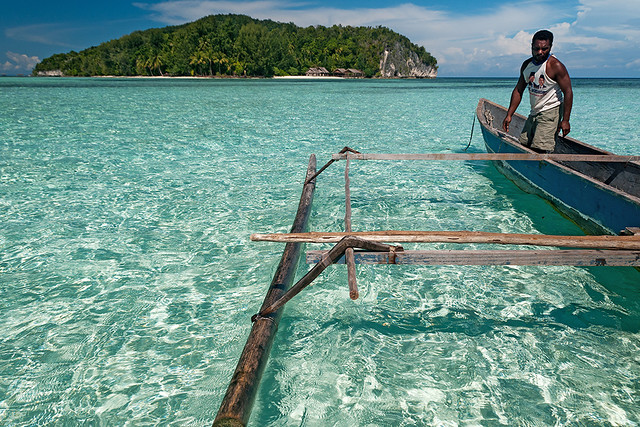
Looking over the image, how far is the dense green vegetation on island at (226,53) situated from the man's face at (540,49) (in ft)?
376

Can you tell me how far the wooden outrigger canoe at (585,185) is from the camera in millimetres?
4418

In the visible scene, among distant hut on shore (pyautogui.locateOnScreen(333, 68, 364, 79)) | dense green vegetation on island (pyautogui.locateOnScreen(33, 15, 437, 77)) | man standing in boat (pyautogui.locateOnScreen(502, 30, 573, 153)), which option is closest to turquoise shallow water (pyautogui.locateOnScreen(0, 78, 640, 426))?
man standing in boat (pyautogui.locateOnScreen(502, 30, 573, 153))

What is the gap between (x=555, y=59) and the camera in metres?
5.92

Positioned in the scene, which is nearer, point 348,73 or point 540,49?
point 540,49

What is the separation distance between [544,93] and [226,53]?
12288cm

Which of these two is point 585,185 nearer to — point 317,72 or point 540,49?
point 540,49

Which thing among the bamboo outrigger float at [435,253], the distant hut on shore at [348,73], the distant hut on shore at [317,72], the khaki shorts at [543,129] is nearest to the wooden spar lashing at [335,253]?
the bamboo outrigger float at [435,253]

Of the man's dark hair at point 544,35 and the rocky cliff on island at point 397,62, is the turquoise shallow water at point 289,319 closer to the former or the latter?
the man's dark hair at point 544,35

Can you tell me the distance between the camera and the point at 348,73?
13975cm

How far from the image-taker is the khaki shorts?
6344 millimetres

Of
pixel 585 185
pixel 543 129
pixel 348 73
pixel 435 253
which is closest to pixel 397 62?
pixel 348 73

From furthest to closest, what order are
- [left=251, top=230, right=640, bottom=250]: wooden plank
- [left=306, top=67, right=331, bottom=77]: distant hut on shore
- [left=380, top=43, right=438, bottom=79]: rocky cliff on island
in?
[left=380, top=43, right=438, bottom=79]: rocky cliff on island
[left=306, top=67, right=331, bottom=77]: distant hut on shore
[left=251, top=230, right=640, bottom=250]: wooden plank

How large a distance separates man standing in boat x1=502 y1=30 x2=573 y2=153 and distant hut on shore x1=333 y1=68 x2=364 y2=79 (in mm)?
135955

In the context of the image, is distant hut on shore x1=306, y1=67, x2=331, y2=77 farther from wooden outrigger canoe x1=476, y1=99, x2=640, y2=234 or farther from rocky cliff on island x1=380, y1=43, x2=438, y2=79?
wooden outrigger canoe x1=476, y1=99, x2=640, y2=234
